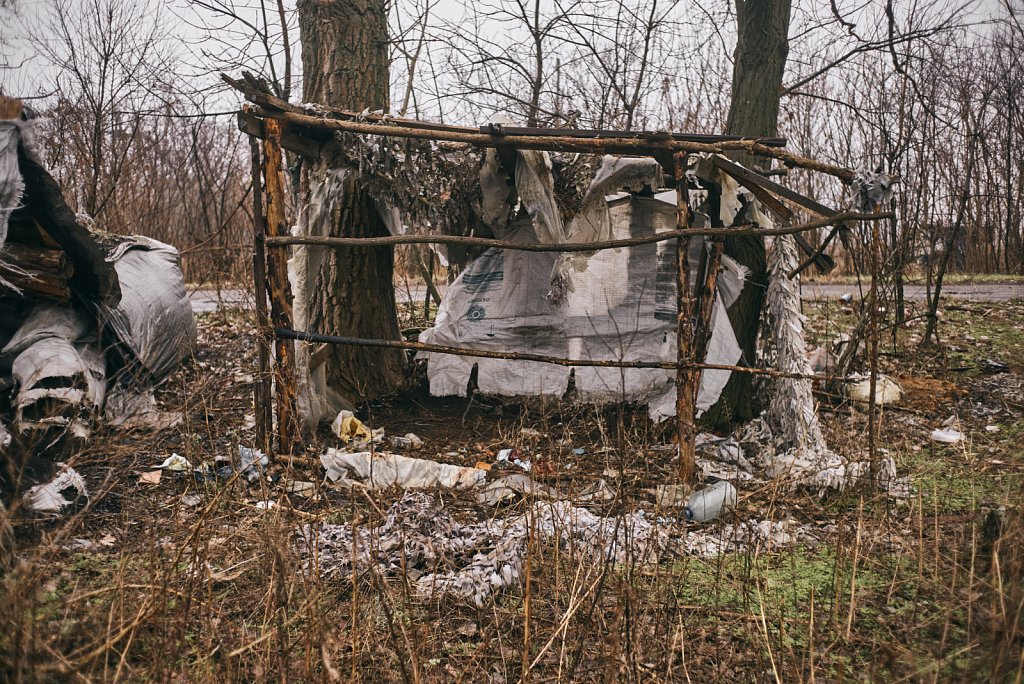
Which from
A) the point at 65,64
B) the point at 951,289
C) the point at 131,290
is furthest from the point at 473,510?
the point at 951,289

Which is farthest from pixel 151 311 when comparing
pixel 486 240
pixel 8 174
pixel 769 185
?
pixel 769 185

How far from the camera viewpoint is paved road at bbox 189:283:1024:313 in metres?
9.96

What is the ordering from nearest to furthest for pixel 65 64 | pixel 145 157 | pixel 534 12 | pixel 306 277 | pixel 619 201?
pixel 306 277
pixel 619 201
pixel 534 12
pixel 65 64
pixel 145 157

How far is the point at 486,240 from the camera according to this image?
4.48 meters

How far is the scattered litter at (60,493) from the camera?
142 inches

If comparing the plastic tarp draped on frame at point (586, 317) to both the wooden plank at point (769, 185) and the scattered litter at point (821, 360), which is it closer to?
the wooden plank at point (769, 185)

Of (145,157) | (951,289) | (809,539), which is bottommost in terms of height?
(809,539)

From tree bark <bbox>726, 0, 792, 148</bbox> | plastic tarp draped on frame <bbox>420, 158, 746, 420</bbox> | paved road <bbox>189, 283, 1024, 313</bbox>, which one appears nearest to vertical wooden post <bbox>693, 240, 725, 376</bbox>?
plastic tarp draped on frame <bbox>420, 158, 746, 420</bbox>

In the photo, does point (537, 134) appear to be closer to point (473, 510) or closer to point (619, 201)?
point (619, 201)

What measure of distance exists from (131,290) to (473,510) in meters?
4.01

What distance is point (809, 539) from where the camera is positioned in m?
3.79

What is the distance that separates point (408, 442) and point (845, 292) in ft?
27.5

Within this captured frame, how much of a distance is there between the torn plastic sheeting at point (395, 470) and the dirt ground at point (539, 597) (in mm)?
164

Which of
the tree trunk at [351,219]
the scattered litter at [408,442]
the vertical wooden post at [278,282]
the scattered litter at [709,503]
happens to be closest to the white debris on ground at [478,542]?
the scattered litter at [709,503]
